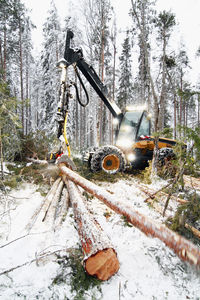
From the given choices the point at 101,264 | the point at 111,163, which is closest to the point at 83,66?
the point at 111,163

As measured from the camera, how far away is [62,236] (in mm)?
2324

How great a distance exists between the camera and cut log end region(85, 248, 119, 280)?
1641 mm

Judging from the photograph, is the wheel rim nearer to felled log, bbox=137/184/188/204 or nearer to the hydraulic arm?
felled log, bbox=137/184/188/204

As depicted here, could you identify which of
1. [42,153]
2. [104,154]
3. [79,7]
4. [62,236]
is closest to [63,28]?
[79,7]

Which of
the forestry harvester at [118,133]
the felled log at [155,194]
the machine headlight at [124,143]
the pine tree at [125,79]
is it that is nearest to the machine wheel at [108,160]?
the forestry harvester at [118,133]

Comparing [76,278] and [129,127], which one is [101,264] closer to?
[76,278]

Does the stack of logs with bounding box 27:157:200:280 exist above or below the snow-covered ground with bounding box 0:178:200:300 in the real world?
above

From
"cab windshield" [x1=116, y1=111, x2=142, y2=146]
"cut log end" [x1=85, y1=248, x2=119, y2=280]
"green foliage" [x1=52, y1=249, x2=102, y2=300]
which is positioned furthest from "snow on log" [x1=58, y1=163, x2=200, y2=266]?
"cab windshield" [x1=116, y1=111, x2=142, y2=146]

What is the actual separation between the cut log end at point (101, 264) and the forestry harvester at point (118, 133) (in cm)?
378

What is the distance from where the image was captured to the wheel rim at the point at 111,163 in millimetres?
5927

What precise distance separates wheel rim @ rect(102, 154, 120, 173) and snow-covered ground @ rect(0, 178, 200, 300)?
10.1ft

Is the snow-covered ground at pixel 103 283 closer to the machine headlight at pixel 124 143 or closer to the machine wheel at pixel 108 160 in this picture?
the machine wheel at pixel 108 160

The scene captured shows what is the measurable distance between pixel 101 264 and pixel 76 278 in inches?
12.0

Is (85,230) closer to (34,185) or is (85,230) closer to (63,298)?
(63,298)
